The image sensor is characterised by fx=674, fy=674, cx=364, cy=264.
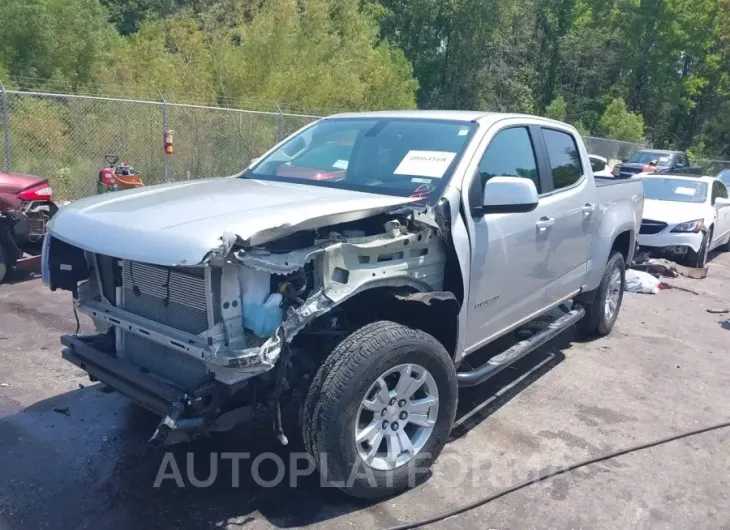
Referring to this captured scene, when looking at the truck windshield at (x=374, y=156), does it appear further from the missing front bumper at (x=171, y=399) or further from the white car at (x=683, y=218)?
the white car at (x=683, y=218)

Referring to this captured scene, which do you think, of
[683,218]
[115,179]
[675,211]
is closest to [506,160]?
[683,218]

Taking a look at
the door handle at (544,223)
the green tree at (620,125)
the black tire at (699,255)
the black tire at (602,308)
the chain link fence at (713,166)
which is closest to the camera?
the door handle at (544,223)

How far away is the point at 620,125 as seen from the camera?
38094 mm

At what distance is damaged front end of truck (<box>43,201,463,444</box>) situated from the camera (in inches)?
120

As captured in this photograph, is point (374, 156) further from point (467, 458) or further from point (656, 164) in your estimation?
point (656, 164)

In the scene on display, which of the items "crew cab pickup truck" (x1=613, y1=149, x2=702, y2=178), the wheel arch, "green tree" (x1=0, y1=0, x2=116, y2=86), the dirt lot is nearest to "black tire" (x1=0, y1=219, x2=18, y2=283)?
the dirt lot

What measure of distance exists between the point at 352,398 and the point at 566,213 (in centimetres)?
267

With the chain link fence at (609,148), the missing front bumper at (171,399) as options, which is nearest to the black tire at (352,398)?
the missing front bumper at (171,399)

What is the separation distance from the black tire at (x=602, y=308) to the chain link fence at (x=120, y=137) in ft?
29.8

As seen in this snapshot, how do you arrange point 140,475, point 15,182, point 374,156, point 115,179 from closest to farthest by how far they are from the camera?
point 140,475
point 374,156
point 15,182
point 115,179

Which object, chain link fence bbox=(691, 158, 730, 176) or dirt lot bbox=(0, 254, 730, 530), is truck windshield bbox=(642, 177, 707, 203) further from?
chain link fence bbox=(691, 158, 730, 176)

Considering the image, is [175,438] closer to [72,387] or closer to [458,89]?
[72,387]

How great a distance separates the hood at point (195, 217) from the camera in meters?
2.98

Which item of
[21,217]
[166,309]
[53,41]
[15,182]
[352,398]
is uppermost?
[53,41]
